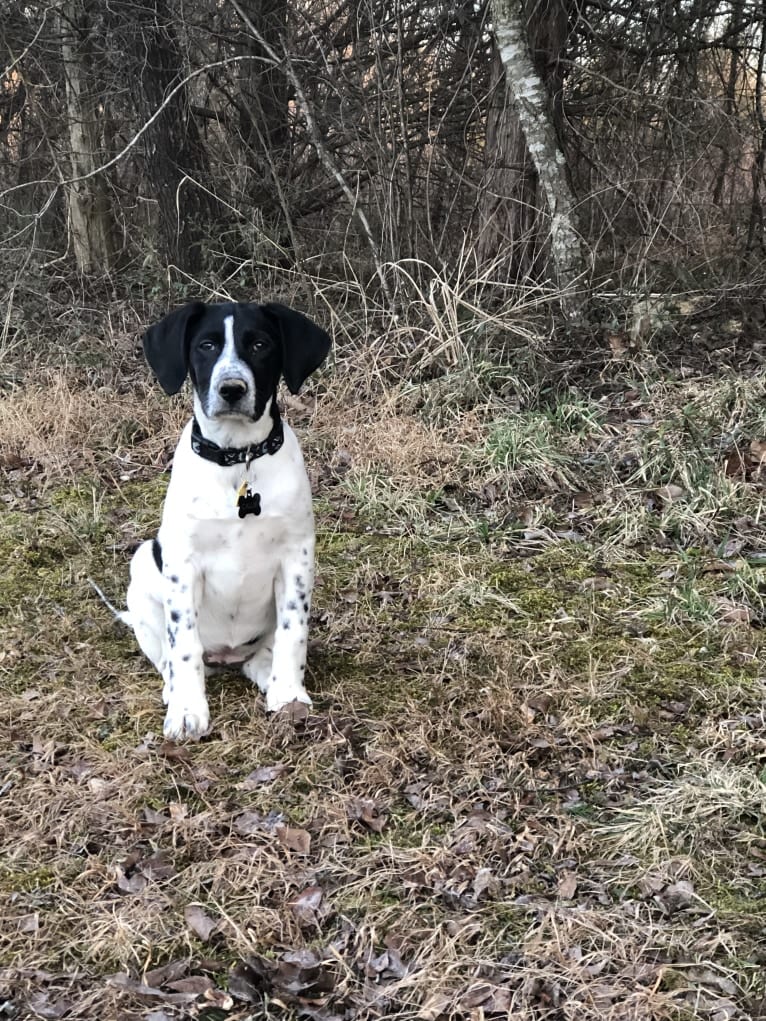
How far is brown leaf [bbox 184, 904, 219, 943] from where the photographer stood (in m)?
2.38

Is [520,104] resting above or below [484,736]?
above

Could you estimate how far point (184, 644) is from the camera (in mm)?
3340

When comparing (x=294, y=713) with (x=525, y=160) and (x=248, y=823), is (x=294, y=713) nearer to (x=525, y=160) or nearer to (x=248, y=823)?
(x=248, y=823)

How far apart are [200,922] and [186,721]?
0.96m

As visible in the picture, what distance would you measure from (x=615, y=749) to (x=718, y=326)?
4474 millimetres

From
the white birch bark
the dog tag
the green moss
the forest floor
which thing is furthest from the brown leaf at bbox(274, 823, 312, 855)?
the white birch bark

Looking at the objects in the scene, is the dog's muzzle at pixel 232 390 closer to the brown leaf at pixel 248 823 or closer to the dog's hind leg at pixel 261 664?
the dog's hind leg at pixel 261 664

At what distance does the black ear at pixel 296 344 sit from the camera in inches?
130

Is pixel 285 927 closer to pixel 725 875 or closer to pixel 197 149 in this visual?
pixel 725 875

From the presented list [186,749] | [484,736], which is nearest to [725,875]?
[484,736]

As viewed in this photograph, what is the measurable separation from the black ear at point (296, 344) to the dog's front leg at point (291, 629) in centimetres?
61

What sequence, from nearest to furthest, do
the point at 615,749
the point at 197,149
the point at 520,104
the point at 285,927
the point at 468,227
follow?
the point at 285,927, the point at 615,749, the point at 520,104, the point at 468,227, the point at 197,149

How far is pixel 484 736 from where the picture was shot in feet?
10.5

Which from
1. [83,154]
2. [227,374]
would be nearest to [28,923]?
[227,374]
